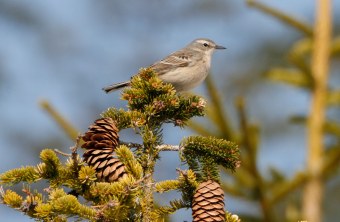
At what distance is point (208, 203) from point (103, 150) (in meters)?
0.57

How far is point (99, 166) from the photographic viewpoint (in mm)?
2918

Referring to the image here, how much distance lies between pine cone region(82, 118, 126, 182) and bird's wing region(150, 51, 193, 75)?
3.86 metres

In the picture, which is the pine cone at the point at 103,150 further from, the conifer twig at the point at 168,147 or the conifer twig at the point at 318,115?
the conifer twig at the point at 318,115

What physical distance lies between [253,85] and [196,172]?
66.7 feet

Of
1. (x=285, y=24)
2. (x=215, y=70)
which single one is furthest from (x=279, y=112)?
(x=285, y=24)

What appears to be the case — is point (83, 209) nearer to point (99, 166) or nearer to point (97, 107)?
point (99, 166)

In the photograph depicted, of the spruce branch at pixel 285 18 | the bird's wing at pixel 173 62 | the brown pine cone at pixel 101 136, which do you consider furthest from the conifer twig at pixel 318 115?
the brown pine cone at pixel 101 136

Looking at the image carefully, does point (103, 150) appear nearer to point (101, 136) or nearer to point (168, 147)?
point (101, 136)

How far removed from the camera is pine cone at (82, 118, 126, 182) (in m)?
2.90

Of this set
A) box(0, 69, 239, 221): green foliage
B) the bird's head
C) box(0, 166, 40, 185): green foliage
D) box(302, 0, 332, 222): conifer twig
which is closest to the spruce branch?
box(302, 0, 332, 222): conifer twig

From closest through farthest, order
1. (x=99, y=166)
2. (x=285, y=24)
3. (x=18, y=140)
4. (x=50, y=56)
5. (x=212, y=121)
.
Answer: (x=99, y=166), (x=212, y=121), (x=285, y=24), (x=18, y=140), (x=50, y=56)

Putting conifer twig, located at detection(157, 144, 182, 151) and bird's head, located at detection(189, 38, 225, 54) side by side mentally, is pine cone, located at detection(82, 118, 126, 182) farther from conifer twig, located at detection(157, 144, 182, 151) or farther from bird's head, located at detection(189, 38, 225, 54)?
bird's head, located at detection(189, 38, 225, 54)

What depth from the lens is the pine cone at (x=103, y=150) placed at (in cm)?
290

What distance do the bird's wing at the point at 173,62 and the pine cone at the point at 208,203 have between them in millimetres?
4198
